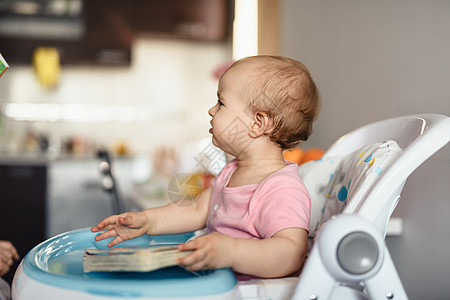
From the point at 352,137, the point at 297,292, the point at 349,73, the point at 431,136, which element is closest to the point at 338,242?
the point at 297,292

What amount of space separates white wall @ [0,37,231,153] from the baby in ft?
10.1

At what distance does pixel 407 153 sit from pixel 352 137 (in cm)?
43

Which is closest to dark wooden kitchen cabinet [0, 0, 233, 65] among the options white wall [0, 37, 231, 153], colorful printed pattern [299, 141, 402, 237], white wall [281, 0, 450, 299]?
white wall [0, 37, 231, 153]

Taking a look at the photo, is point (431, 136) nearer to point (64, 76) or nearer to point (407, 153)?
point (407, 153)

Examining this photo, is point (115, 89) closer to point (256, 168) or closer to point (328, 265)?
point (256, 168)

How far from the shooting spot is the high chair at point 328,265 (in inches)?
23.6

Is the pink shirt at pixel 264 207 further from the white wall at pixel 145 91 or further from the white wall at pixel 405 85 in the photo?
the white wall at pixel 145 91

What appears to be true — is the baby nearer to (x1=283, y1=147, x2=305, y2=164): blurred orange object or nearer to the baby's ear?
the baby's ear

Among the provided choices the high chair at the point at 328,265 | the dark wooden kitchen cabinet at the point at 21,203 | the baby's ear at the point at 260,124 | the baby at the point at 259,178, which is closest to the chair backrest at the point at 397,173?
the high chair at the point at 328,265

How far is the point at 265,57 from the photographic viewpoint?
2.89ft

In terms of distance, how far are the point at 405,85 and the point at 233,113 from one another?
599mm

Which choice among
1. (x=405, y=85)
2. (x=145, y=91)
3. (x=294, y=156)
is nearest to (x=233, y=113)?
(x=405, y=85)

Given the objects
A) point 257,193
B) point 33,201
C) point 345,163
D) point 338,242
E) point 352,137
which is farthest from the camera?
point 33,201

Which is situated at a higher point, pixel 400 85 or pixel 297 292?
pixel 400 85
